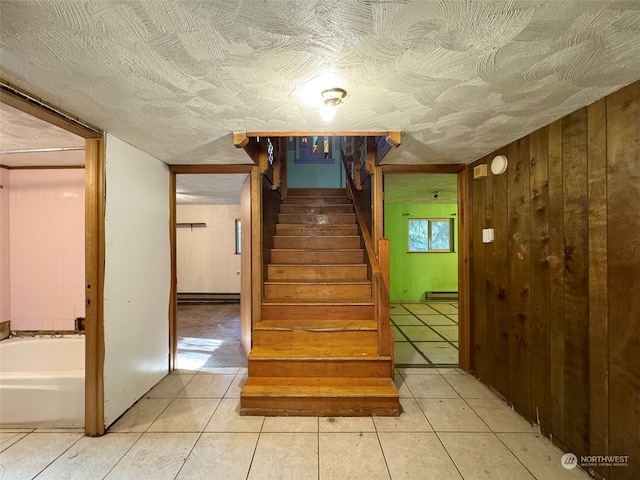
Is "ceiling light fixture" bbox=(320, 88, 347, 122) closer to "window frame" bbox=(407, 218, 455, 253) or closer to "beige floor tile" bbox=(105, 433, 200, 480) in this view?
"beige floor tile" bbox=(105, 433, 200, 480)

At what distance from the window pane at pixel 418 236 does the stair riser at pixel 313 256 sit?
3.09 meters

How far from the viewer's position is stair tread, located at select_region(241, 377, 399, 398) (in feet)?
6.23

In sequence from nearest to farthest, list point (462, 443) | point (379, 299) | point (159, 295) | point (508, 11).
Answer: point (508, 11)
point (462, 443)
point (379, 299)
point (159, 295)

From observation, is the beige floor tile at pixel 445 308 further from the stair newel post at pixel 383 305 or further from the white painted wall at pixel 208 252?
the white painted wall at pixel 208 252

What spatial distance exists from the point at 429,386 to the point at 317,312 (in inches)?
46.3

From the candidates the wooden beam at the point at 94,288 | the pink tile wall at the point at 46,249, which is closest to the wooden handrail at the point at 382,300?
the wooden beam at the point at 94,288

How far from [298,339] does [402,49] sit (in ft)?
6.91

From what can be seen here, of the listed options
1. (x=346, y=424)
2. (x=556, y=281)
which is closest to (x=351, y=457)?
(x=346, y=424)

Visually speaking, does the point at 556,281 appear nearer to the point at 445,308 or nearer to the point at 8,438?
the point at 8,438

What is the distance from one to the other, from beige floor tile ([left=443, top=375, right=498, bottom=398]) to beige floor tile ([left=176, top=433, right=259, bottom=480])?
1.73m

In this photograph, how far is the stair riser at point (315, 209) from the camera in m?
3.81

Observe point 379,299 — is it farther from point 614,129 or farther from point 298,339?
point 614,129

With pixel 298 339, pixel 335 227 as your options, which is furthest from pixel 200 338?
pixel 335 227

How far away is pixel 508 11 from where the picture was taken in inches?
32.9
